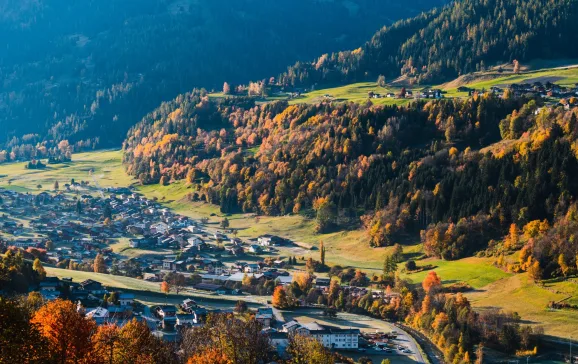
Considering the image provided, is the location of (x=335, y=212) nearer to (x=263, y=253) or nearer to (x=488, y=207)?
(x=263, y=253)

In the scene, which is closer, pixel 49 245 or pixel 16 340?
pixel 16 340

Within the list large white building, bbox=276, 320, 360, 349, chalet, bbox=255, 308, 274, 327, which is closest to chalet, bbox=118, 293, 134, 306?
chalet, bbox=255, 308, 274, 327

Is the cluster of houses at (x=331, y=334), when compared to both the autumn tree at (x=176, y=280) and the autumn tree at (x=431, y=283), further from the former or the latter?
the autumn tree at (x=176, y=280)

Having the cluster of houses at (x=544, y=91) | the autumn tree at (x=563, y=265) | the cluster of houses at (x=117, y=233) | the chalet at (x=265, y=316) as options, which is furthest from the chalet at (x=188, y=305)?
the cluster of houses at (x=544, y=91)

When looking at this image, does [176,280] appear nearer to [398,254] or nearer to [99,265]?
[99,265]

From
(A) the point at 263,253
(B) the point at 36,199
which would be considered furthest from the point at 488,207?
(B) the point at 36,199

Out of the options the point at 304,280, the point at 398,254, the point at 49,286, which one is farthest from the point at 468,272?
the point at 49,286

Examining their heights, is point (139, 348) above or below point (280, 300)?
above

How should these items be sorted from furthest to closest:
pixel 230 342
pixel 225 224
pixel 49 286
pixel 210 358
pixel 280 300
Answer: pixel 225 224 → pixel 280 300 → pixel 49 286 → pixel 230 342 → pixel 210 358
